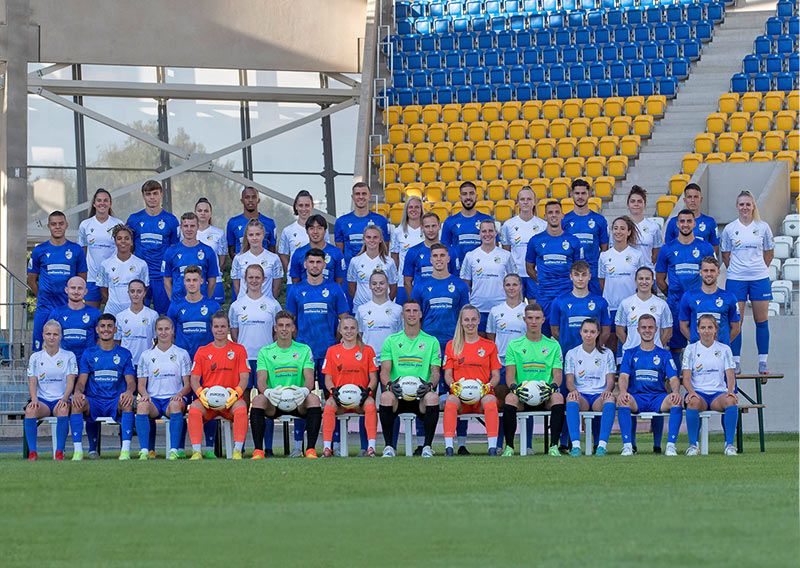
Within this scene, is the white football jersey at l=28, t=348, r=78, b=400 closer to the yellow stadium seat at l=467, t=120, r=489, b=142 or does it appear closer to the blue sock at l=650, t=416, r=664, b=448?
the blue sock at l=650, t=416, r=664, b=448

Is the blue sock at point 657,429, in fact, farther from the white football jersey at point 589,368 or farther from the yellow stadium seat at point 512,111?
the yellow stadium seat at point 512,111

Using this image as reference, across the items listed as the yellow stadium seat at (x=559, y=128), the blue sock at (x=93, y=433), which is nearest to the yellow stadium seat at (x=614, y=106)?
the yellow stadium seat at (x=559, y=128)

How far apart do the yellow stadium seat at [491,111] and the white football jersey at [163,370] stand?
1179cm

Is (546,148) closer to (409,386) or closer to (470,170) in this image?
(470,170)

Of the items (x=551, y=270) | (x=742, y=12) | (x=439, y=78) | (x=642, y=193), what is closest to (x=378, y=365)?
(x=551, y=270)

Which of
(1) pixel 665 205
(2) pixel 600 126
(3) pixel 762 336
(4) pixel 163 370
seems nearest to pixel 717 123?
(2) pixel 600 126

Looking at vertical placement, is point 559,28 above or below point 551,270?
above

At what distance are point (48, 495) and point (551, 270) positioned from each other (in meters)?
5.70

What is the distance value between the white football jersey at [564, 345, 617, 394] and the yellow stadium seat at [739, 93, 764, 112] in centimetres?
1050

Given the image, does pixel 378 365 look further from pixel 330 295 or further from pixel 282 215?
pixel 282 215

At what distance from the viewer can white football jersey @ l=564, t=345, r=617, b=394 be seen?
10953 millimetres

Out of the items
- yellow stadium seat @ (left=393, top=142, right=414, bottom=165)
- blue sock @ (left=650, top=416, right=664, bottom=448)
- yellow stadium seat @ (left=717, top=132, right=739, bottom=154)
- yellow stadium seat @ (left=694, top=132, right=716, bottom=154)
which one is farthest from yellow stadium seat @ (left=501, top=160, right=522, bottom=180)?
blue sock @ (left=650, top=416, right=664, bottom=448)

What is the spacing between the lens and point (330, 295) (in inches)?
450

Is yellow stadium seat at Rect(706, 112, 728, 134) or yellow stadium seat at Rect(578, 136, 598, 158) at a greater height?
yellow stadium seat at Rect(706, 112, 728, 134)
